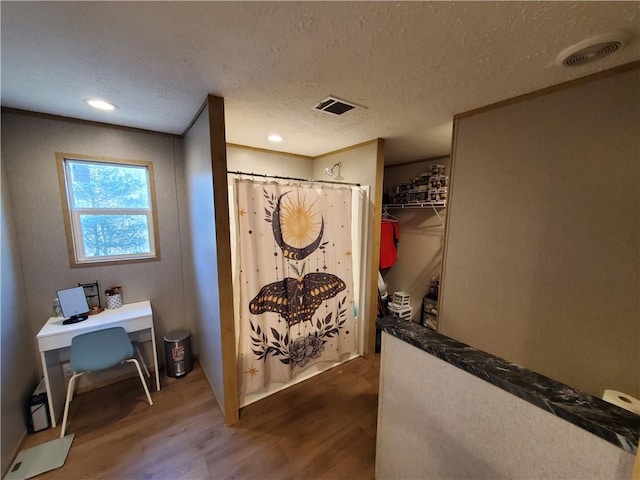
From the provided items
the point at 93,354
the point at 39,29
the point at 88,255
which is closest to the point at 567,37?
the point at 39,29

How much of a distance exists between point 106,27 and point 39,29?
26 centimetres

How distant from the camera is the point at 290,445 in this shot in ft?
5.35

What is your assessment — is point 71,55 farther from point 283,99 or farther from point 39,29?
point 283,99

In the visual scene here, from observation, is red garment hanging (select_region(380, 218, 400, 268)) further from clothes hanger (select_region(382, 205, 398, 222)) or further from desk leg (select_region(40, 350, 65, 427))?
desk leg (select_region(40, 350, 65, 427))

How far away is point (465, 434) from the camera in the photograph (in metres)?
0.94

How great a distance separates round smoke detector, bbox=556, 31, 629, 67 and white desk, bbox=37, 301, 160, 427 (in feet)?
9.98

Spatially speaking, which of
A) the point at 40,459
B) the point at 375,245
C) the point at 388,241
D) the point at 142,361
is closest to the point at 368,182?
the point at 375,245

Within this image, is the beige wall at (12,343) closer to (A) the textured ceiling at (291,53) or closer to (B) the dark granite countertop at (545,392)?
(A) the textured ceiling at (291,53)

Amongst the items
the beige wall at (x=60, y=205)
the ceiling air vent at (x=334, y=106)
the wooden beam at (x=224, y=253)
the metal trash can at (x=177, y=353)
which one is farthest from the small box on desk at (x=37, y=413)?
the ceiling air vent at (x=334, y=106)

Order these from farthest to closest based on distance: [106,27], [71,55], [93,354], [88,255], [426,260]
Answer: [426,260]
[88,255]
[93,354]
[71,55]
[106,27]

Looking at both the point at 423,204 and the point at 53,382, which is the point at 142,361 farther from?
the point at 423,204

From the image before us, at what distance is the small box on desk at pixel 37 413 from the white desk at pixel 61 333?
34mm

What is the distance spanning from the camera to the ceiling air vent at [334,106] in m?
1.57

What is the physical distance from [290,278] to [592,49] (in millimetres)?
2083
